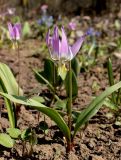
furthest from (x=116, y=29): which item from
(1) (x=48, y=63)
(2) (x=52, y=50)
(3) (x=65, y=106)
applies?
(2) (x=52, y=50)

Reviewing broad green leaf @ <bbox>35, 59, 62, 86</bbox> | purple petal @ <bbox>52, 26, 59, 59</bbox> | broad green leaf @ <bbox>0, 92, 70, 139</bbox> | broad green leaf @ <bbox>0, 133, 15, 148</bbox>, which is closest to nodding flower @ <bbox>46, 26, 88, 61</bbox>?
purple petal @ <bbox>52, 26, 59, 59</bbox>

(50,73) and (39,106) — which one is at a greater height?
(50,73)

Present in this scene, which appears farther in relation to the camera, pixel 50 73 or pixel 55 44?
pixel 50 73

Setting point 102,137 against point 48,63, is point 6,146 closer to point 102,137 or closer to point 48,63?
point 102,137

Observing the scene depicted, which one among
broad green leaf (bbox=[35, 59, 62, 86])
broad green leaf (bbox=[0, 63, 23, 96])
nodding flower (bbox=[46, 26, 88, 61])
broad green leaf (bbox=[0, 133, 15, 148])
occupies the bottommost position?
broad green leaf (bbox=[0, 133, 15, 148])

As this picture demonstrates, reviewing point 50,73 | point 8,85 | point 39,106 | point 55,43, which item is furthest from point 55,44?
point 50,73

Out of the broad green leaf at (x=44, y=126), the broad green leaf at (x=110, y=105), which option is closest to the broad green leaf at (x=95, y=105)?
the broad green leaf at (x=44, y=126)

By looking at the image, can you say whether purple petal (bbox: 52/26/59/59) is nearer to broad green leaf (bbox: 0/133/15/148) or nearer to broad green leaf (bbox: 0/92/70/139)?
broad green leaf (bbox: 0/92/70/139)

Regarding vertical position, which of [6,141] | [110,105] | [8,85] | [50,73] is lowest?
[6,141]

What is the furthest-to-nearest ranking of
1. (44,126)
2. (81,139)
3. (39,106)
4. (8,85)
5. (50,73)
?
1. (50,73)
2. (8,85)
3. (81,139)
4. (44,126)
5. (39,106)

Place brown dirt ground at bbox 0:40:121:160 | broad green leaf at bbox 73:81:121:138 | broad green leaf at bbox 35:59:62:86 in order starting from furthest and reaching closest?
1. broad green leaf at bbox 35:59:62:86
2. brown dirt ground at bbox 0:40:121:160
3. broad green leaf at bbox 73:81:121:138

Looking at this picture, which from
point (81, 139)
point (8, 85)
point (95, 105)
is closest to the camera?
point (95, 105)

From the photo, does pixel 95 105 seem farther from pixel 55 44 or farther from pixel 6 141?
pixel 6 141
